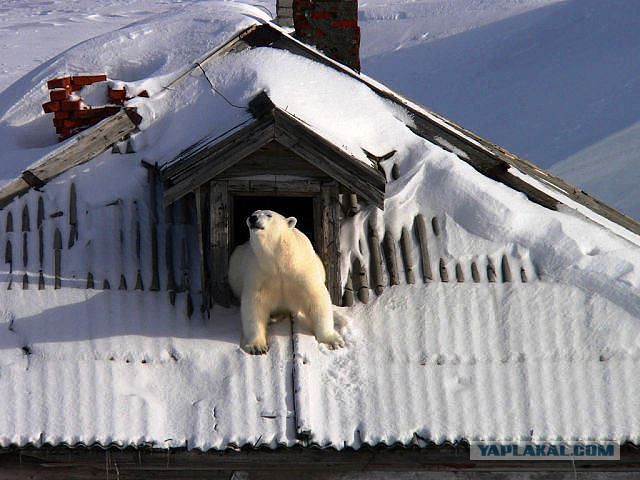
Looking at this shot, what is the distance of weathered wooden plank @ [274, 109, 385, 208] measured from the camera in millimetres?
8047

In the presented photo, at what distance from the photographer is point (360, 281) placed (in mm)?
8438

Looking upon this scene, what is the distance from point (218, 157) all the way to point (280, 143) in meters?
0.44

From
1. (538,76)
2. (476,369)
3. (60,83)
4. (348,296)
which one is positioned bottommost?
(476,369)

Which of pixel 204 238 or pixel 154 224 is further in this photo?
pixel 154 224

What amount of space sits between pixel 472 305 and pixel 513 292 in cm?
32

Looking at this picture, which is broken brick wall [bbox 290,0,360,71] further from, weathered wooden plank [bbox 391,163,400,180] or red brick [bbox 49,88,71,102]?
red brick [bbox 49,88,71,102]

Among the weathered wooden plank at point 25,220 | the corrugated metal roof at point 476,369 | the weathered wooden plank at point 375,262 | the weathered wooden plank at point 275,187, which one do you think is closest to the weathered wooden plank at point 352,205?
the weathered wooden plank at point 375,262

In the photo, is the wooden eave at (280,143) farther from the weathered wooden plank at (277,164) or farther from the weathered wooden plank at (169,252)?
the weathered wooden plank at (169,252)

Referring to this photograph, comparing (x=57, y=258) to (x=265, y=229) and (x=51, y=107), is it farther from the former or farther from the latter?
(x=51, y=107)

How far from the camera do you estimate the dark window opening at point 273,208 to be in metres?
9.49

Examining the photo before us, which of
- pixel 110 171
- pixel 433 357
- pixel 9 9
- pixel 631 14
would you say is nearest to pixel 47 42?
pixel 9 9

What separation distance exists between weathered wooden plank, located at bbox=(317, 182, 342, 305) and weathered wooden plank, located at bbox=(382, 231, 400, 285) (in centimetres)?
39

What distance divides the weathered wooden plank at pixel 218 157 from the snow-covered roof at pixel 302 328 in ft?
0.90

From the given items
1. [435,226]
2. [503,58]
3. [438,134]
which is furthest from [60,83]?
[503,58]
